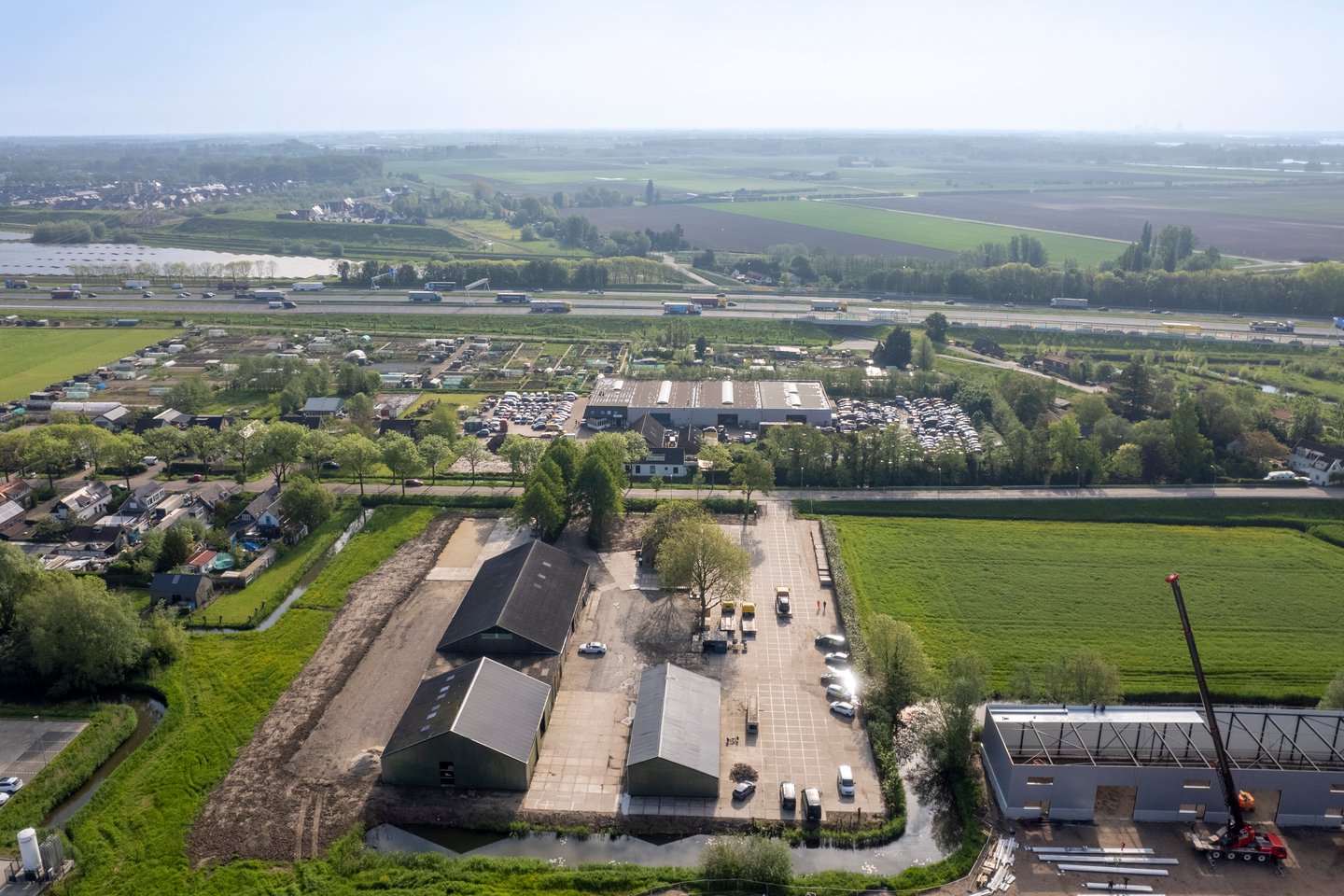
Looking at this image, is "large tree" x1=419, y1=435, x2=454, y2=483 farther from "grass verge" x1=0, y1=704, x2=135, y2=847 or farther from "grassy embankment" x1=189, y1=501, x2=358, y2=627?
"grass verge" x1=0, y1=704, x2=135, y2=847

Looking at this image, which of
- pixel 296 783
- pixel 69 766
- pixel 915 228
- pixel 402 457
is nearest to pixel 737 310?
pixel 402 457

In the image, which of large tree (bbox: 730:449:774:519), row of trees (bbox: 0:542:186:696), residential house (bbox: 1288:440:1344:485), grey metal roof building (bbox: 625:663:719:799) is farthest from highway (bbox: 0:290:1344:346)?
grey metal roof building (bbox: 625:663:719:799)

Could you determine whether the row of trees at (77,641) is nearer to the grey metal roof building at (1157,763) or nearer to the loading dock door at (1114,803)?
the grey metal roof building at (1157,763)

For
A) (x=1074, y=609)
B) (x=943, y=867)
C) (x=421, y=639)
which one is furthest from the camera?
(x=1074, y=609)

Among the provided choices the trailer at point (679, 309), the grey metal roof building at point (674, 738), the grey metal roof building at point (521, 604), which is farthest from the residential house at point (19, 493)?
the trailer at point (679, 309)

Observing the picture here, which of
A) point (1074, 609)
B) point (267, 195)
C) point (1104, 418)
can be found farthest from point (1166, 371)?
point (267, 195)

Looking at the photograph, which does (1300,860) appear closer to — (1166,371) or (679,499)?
(679,499)
